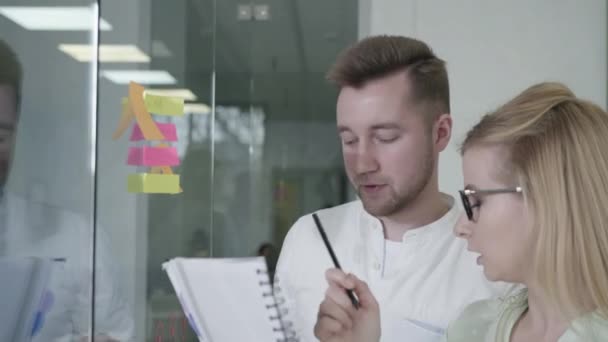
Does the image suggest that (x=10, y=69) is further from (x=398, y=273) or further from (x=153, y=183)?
(x=398, y=273)

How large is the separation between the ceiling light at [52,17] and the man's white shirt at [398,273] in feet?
3.12

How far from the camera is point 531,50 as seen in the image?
3.05m

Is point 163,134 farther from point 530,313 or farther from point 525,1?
point 525,1

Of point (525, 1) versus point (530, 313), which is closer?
point (530, 313)

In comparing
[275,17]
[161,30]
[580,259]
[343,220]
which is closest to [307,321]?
[343,220]

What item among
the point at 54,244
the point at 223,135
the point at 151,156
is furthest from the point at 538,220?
the point at 223,135

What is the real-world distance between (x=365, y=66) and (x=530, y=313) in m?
0.57

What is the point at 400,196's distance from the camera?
1.43 meters

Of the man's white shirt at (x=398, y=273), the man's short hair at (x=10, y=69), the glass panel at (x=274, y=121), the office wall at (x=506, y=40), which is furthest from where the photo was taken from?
the glass panel at (x=274, y=121)

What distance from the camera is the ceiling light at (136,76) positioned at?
2400mm

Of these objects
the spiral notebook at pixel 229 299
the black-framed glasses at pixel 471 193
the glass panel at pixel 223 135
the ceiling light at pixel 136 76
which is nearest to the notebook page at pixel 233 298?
the spiral notebook at pixel 229 299

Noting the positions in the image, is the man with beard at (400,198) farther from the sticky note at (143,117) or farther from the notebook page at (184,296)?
the sticky note at (143,117)

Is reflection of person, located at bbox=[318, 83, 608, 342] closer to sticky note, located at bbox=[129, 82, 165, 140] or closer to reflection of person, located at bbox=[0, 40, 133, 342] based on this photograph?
reflection of person, located at bbox=[0, 40, 133, 342]

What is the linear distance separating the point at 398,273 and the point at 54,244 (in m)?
0.89
